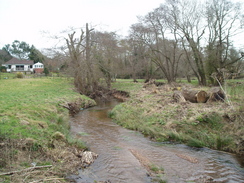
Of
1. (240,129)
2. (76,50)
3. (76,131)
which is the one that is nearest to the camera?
(240,129)

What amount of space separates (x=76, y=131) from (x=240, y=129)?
7.20 metres

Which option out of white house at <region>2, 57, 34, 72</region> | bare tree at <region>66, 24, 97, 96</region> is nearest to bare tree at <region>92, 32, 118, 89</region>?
bare tree at <region>66, 24, 97, 96</region>

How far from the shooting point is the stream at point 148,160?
17.6ft

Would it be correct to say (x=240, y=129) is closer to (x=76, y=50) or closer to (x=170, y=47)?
(x=76, y=50)

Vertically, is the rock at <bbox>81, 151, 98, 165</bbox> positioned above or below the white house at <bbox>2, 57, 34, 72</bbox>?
below

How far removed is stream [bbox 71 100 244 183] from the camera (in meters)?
5.38

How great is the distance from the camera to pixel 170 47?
33.8m

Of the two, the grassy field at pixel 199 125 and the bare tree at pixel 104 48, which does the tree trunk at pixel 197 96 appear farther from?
the bare tree at pixel 104 48

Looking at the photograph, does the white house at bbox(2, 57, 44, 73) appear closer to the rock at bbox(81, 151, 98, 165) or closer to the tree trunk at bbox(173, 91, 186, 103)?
the tree trunk at bbox(173, 91, 186, 103)

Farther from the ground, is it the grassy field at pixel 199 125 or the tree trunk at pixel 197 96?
the tree trunk at pixel 197 96

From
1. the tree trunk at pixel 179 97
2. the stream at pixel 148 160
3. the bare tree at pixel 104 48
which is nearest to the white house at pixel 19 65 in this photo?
the bare tree at pixel 104 48

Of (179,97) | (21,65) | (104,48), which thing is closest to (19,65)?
(21,65)

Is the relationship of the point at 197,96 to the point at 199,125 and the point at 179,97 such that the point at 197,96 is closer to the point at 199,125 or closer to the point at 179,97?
the point at 179,97

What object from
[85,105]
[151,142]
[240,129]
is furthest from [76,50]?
[240,129]
